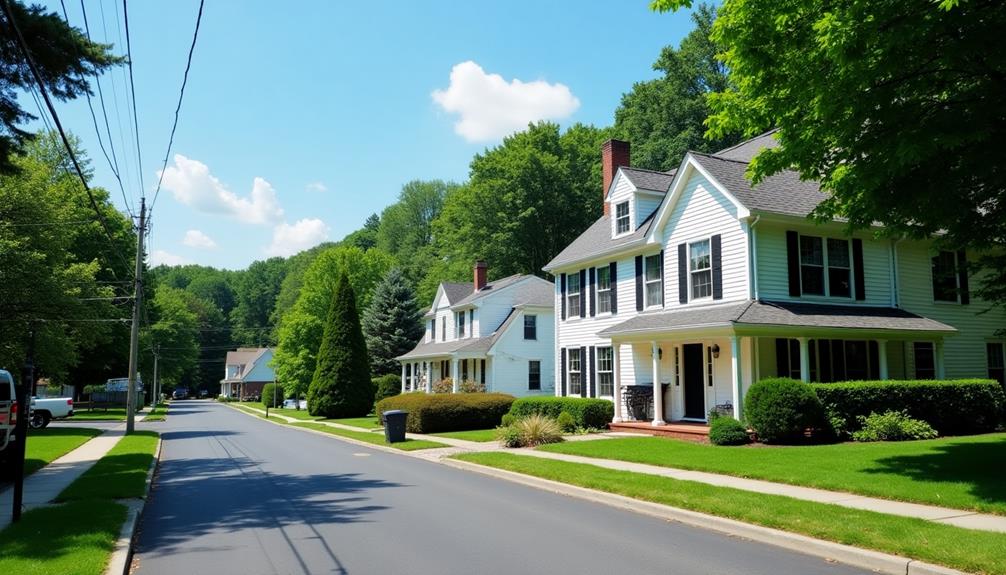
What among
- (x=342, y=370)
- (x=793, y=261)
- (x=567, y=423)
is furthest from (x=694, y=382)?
(x=342, y=370)

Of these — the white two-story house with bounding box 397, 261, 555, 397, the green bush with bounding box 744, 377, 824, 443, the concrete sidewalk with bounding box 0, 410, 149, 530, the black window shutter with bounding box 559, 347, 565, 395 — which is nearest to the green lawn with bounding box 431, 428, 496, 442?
the black window shutter with bounding box 559, 347, 565, 395

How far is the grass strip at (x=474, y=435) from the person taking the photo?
74.9ft

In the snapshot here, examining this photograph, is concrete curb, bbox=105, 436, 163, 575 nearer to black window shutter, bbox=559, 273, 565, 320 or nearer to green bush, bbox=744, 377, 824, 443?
green bush, bbox=744, 377, 824, 443

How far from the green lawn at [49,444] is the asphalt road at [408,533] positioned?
3.92m

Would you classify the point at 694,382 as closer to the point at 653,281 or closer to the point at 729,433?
the point at 653,281

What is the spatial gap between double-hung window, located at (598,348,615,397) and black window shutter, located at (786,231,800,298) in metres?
7.53

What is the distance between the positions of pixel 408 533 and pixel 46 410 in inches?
1268

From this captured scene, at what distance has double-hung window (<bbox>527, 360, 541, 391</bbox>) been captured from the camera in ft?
123

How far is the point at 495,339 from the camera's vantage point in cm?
3659

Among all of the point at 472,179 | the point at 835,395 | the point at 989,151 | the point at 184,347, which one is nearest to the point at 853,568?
the point at 989,151

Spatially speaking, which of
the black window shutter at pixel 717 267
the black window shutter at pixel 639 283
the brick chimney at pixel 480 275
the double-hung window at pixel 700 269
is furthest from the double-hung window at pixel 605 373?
the brick chimney at pixel 480 275

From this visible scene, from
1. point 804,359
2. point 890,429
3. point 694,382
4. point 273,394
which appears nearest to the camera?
point 890,429

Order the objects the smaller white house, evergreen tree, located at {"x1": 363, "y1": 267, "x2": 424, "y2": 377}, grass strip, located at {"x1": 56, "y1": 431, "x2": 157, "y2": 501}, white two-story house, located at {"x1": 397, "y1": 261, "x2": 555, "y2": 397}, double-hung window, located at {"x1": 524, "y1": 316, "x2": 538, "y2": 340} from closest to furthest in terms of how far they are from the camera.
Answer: grass strip, located at {"x1": 56, "y1": 431, "x2": 157, "y2": 501} < white two-story house, located at {"x1": 397, "y1": 261, "x2": 555, "y2": 397} < double-hung window, located at {"x1": 524, "y1": 316, "x2": 538, "y2": 340} < evergreen tree, located at {"x1": 363, "y1": 267, "x2": 424, "y2": 377} < the smaller white house

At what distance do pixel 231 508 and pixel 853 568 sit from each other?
877 cm
